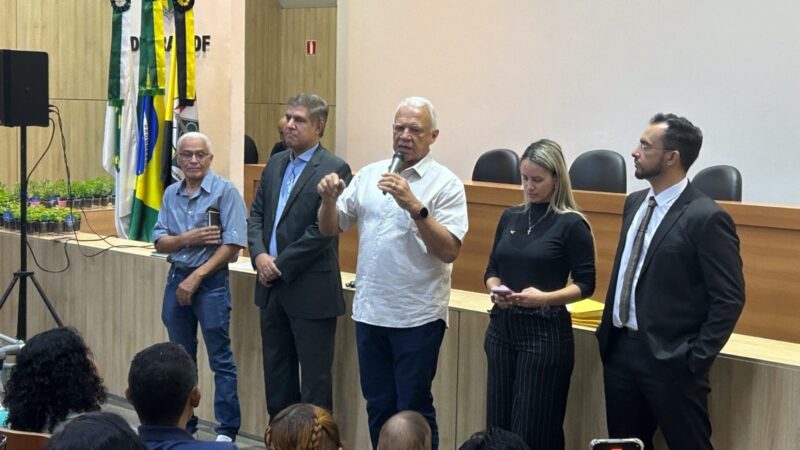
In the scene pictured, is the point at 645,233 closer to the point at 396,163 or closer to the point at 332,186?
the point at 396,163

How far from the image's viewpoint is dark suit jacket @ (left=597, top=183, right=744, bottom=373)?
10.2 feet

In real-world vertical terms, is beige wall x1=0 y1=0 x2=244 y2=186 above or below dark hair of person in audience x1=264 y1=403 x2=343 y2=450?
above

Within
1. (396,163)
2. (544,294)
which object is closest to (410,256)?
(396,163)

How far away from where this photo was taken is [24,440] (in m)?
2.47

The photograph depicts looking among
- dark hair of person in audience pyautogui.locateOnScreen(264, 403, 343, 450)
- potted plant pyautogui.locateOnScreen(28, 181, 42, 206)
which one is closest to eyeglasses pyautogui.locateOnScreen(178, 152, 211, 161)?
potted plant pyautogui.locateOnScreen(28, 181, 42, 206)

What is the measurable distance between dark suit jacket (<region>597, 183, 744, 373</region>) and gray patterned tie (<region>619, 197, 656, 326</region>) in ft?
0.14

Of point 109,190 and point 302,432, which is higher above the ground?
point 109,190

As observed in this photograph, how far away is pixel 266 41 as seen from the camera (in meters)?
11.6

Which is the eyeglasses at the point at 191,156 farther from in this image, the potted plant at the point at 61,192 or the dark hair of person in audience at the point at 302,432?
the dark hair of person in audience at the point at 302,432

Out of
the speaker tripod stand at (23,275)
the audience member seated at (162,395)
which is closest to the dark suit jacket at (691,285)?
the audience member seated at (162,395)

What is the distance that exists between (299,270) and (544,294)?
1.16 meters

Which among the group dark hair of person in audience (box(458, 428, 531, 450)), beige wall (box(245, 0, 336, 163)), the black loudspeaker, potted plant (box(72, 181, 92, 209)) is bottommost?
dark hair of person in audience (box(458, 428, 531, 450))

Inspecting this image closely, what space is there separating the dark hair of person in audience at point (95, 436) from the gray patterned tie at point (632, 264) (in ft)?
6.13

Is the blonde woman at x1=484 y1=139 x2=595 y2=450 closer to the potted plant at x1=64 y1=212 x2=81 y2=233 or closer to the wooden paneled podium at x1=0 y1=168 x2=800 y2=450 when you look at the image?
the wooden paneled podium at x1=0 y1=168 x2=800 y2=450
